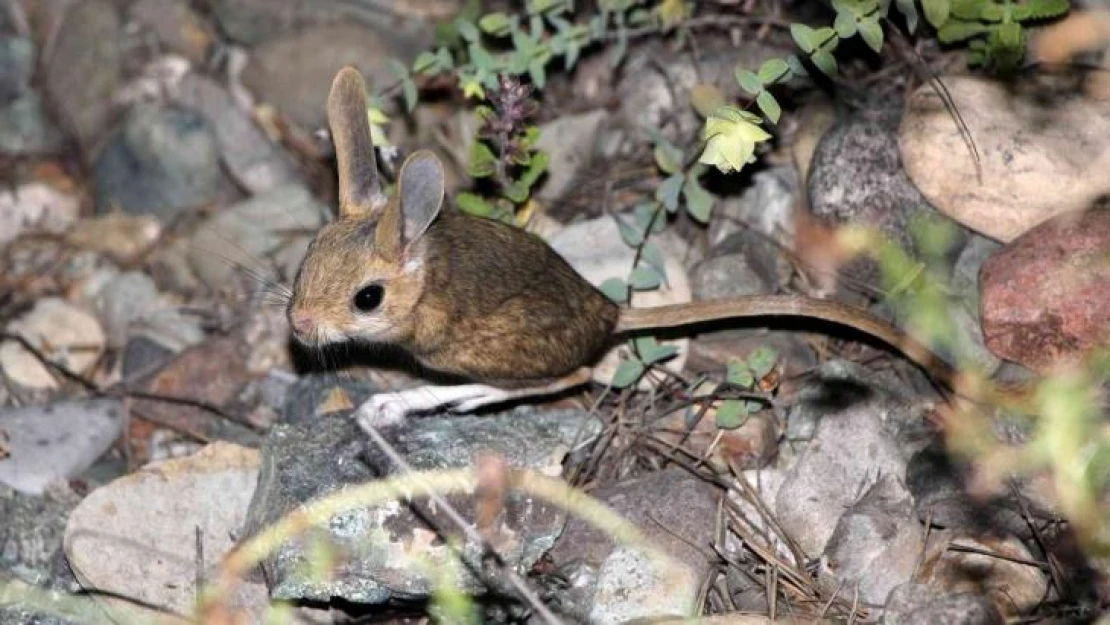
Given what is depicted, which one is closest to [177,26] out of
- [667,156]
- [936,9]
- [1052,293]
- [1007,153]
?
[667,156]

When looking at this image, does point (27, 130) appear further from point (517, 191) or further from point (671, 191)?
point (671, 191)

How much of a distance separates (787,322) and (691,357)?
1.02 feet

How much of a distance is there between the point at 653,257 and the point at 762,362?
1.72 feet

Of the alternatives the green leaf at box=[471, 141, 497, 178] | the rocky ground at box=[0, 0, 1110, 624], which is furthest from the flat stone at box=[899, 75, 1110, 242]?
the green leaf at box=[471, 141, 497, 178]

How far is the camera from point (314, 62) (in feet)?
17.7

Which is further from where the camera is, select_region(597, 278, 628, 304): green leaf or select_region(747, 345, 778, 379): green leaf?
select_region(597, 278, 628, 304): green leaf

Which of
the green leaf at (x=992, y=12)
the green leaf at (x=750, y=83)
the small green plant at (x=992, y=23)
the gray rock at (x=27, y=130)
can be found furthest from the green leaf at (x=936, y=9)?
the gray rock at (x=27, y=130)

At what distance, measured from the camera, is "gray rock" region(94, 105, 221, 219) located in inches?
212

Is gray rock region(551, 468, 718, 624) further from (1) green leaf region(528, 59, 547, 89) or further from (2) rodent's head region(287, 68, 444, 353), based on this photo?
(1) green leaf region(528, 59, 547, 89)

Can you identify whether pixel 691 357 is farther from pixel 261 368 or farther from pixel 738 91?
pixel 261 368

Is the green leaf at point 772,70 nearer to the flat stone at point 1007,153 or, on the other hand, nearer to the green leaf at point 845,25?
the green leaf at point 845,25

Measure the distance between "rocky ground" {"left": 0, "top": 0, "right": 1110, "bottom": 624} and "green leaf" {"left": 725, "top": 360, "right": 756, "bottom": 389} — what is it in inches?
2.5

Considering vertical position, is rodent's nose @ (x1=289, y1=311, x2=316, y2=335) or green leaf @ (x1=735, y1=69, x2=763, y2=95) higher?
green leaf @ (x1=735, y1=69, x2=763, y2=95)

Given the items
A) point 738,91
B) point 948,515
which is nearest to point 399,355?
point 738,91
